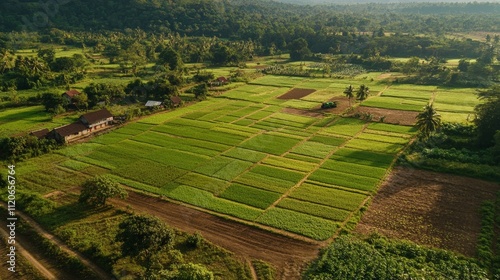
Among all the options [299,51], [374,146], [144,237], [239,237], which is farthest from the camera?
[299,51]

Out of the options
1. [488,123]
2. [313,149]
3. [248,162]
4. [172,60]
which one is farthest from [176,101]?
[488,123]

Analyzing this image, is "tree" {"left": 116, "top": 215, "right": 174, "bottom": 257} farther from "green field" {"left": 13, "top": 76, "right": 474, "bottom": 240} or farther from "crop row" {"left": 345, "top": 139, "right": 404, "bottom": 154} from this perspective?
"crop row" {"left": 345, "top": 139, "right": 404, "bottom": 154}

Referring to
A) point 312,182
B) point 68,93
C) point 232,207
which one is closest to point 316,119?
point 312,182

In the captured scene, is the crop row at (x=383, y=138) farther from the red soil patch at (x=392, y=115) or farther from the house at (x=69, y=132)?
the house at (x=69, y=132)

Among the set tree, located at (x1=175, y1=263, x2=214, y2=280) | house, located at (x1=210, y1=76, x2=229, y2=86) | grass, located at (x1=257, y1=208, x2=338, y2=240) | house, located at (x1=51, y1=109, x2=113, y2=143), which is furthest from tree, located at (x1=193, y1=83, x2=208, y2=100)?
tree, located at (x1=175, y1=263, x2=214, y2=280)

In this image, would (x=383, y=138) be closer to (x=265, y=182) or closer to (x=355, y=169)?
(x=355, y=169)

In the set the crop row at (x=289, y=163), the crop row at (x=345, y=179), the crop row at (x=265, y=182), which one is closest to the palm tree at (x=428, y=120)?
the crop row at (x=345, y=179)
